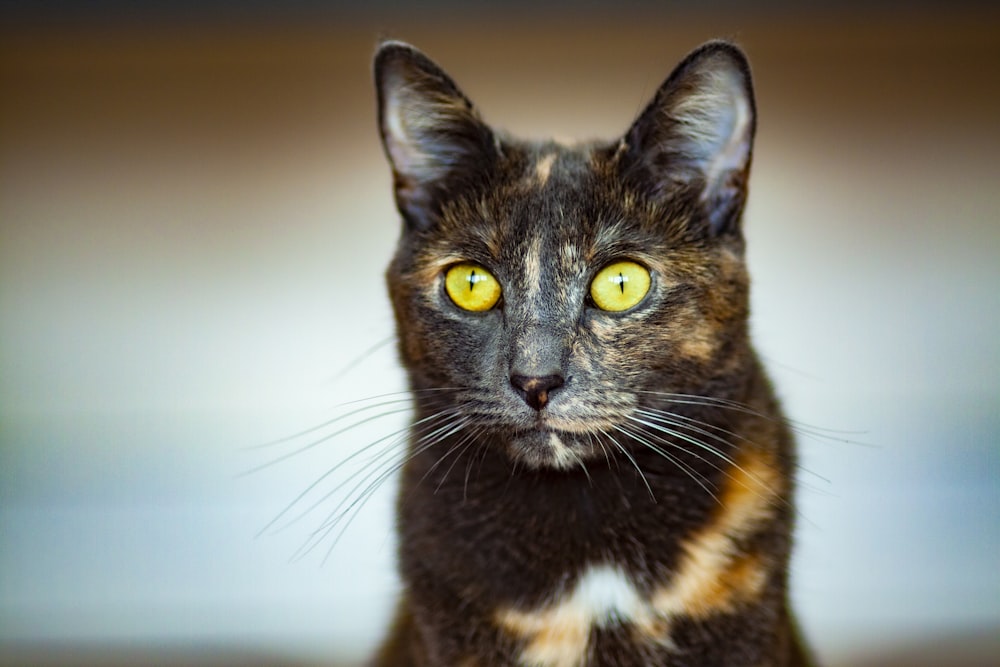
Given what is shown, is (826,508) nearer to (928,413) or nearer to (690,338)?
(928,413)

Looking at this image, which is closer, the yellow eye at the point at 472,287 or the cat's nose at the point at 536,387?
the cat's nose at the point at 536,387

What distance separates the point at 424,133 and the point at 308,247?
1.11 meters

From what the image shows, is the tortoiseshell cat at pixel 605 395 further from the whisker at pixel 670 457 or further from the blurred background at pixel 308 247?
the blurred background at pixel 308 247

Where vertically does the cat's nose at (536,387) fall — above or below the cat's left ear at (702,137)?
below

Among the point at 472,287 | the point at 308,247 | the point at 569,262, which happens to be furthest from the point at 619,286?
the point at 308,247

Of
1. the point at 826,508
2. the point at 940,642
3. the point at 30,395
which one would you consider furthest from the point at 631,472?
the point at 30,395

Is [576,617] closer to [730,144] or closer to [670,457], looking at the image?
[670,457]

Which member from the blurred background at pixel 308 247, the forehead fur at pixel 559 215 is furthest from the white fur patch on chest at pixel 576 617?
the blurred background at pixel 308 247

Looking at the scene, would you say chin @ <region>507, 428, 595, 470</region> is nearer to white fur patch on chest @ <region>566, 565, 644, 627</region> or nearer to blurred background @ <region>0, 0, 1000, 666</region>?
white fur patch on chest @ <region>566, 565, 644, 627</region>

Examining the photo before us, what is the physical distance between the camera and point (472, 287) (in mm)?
1004

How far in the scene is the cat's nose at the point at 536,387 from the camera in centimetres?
87

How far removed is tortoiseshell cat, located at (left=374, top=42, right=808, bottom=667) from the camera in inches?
37.0

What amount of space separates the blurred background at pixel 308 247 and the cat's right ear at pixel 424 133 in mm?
797

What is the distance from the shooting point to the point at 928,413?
2047 mm
